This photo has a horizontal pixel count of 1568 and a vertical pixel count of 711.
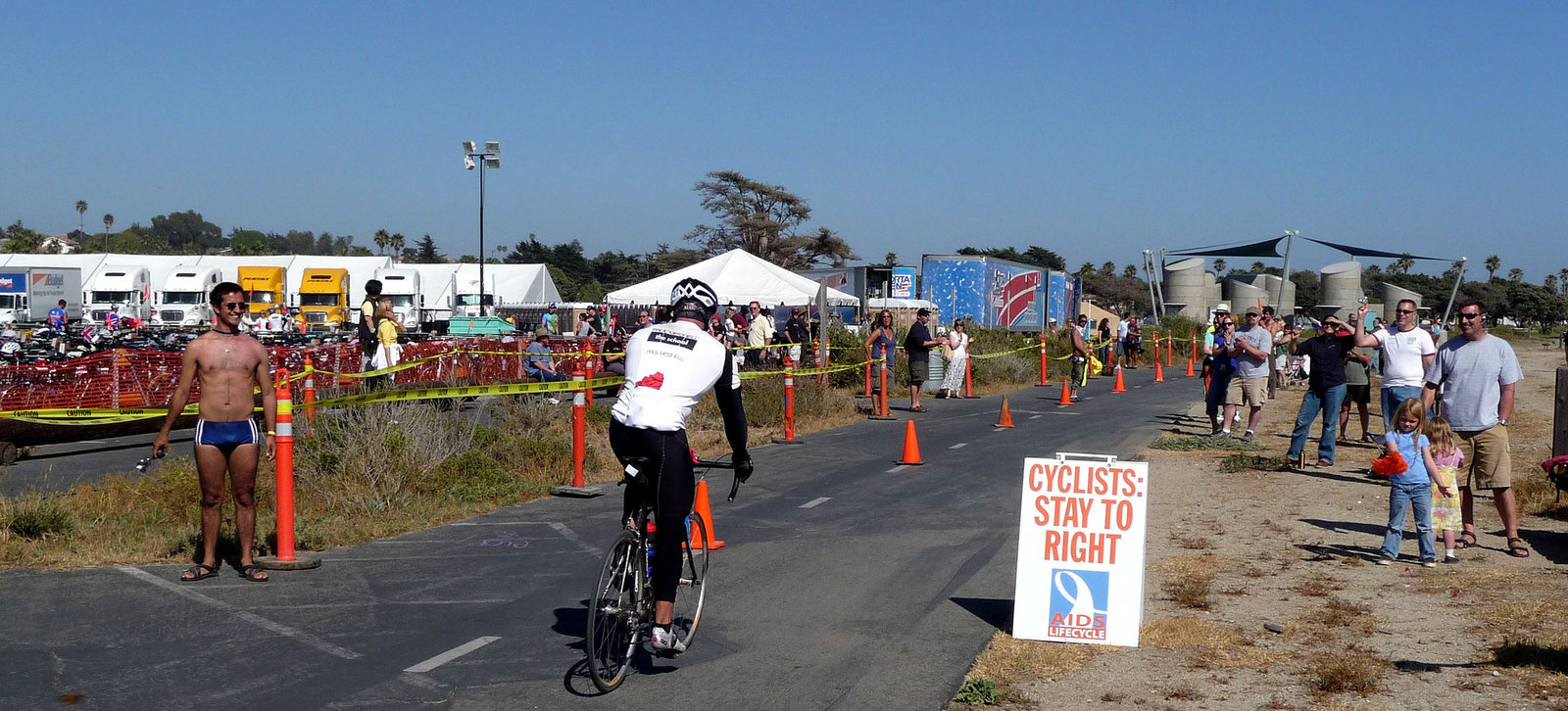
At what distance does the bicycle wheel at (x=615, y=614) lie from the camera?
5445mm

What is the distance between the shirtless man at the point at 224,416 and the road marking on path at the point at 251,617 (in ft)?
0.64

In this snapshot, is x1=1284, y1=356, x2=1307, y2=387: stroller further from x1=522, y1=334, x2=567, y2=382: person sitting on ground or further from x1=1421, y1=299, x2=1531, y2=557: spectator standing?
x1=1421, y1=299, x2=1531, y2=557: spectator standing

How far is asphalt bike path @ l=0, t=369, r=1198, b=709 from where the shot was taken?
5.66 m

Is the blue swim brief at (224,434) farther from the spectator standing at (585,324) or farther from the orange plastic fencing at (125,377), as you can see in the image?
the spectator standing at (585,324)

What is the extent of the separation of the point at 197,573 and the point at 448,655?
2.46m

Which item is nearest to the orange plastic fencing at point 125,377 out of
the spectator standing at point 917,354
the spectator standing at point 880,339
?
A: the spectator standing at point 880,339

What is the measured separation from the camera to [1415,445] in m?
8.95

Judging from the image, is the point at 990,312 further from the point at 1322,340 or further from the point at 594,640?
the point at 594,640

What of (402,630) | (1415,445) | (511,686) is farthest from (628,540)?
(1415,445)

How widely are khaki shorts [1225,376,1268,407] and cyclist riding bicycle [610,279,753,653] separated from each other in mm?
12358

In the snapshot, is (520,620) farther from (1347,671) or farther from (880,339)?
(880,339)

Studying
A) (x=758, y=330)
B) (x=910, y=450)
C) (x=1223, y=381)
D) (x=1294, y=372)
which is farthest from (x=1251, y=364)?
(x=1294, y=372)

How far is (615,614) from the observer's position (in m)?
5.59

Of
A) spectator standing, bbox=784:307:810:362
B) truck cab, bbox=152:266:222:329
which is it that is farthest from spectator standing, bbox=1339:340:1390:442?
truck cab, bbox=152:266:222:329
